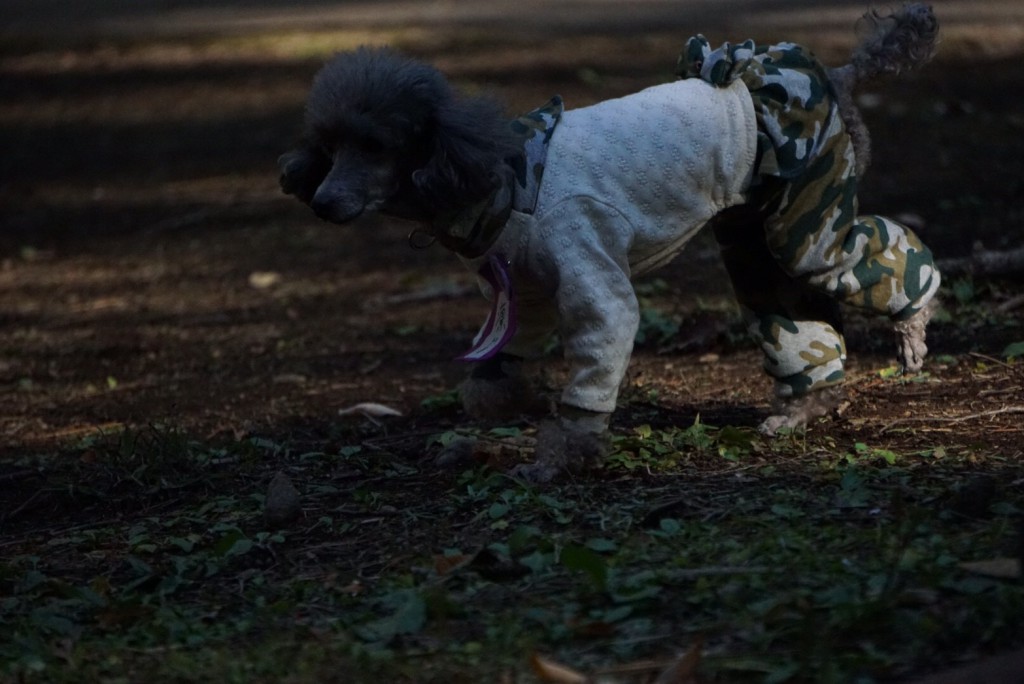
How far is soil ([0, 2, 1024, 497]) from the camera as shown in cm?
539

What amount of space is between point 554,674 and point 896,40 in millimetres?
2531

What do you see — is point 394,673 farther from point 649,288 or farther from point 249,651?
point 649,288

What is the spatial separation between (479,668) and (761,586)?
67 centimetres

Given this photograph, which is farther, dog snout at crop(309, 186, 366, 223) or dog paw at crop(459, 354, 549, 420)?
dog paw at crop(459, 354, 549, 420)

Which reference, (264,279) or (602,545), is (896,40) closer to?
(602,545)

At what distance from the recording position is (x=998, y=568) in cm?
323

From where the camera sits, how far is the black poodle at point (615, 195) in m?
4.08

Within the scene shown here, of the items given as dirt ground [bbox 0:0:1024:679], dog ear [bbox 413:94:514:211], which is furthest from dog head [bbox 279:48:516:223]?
dirt ground [bbox 0:0:1024:679]

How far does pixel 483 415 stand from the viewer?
15.4 ft

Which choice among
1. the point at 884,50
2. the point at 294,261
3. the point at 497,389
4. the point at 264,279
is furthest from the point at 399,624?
the point at 294,261

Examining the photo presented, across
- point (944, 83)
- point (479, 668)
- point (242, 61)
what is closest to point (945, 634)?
point (479, 668)

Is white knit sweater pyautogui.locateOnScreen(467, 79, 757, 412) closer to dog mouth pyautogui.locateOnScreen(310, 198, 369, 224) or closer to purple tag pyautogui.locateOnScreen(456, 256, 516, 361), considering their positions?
purple tag pyautogui.locateOnScreen(456, 256, 516, 361)

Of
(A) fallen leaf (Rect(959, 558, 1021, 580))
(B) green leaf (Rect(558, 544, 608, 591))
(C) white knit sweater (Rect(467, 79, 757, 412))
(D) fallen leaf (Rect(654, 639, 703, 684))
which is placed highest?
(C) white knit sweater (Rect(467, 79, 757, 412))

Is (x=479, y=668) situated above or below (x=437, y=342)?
above
